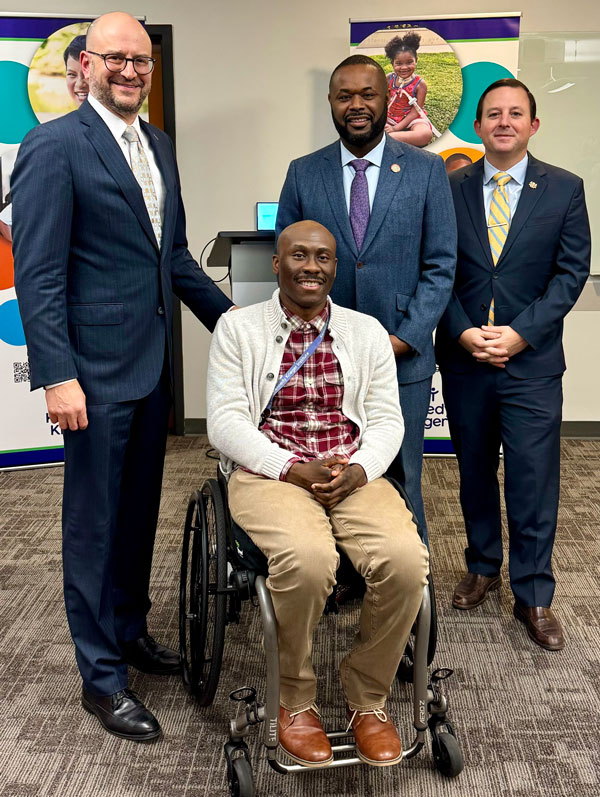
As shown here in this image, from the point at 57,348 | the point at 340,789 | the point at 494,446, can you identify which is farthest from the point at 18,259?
the point at 494,446

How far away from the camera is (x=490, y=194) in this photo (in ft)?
8.24

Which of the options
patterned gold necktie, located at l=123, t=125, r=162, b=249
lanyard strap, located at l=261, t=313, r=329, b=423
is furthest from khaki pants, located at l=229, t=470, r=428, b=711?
patterned gold necktie, located at l=123, t=125, r=162, b=249

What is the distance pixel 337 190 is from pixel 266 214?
1080 millimetres

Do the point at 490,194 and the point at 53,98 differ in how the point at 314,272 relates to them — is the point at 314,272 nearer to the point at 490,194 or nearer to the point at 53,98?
the point at 490,194

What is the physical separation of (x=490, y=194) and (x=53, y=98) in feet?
8.22

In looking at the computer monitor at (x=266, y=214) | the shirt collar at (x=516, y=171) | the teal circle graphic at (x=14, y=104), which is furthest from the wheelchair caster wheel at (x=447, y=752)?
the teal circle graphic at (x=14, y=104)

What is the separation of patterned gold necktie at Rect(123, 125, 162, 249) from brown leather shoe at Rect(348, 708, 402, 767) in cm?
127

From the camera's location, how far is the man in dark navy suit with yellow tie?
2434mm

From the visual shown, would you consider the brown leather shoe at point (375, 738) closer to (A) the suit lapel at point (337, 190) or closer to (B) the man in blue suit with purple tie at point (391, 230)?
(B) the man in blue suit with purple tie at point (391, 230)

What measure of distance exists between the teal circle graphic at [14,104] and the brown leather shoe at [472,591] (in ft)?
9.91

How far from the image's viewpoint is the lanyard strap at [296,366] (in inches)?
78.2

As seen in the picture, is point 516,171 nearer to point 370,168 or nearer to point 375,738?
point 370,168

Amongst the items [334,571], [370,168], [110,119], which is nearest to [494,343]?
[370,168]

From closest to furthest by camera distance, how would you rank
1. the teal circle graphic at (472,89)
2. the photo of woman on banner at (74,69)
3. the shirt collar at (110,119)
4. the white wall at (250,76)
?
the shirt collar at (110,119), the photo of woman on banner at (74,69), the teal circle graphic at (472,89), the white wall at (250,76)
